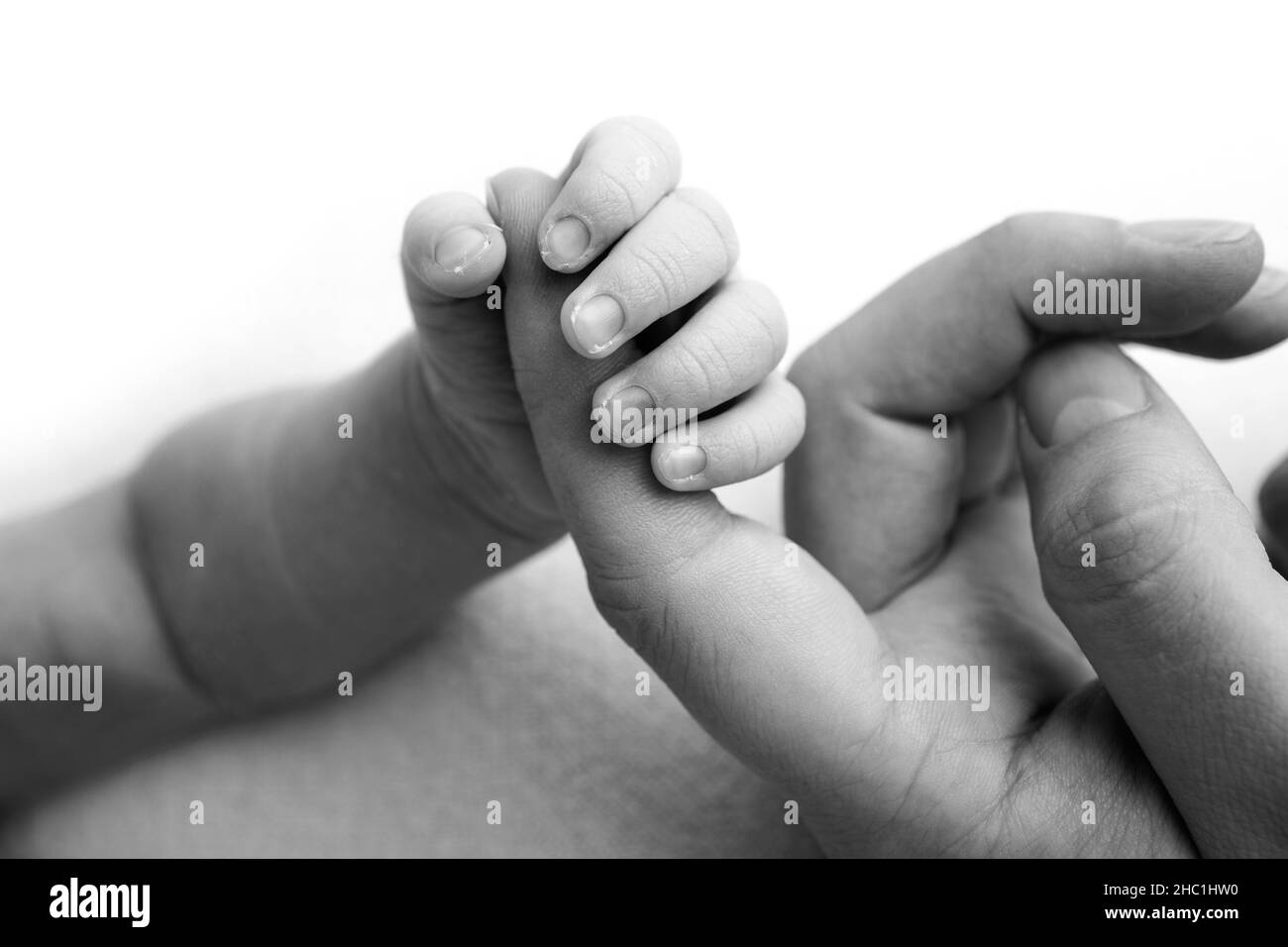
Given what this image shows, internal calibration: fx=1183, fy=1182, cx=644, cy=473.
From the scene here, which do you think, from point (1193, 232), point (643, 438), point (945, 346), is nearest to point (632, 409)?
point (643, 438)

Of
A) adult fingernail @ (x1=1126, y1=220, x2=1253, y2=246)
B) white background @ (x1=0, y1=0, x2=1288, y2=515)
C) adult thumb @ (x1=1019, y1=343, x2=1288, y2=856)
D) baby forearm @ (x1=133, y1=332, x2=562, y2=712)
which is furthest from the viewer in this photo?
white background @ (x1=0, y1=0, x2=1288, y2=515)

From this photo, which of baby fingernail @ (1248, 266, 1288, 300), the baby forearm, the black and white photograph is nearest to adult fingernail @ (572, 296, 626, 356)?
the black and white photograph

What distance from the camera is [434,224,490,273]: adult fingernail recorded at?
27.1 inches

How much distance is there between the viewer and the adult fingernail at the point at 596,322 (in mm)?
667

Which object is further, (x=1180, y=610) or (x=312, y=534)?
(x=312, y=534)

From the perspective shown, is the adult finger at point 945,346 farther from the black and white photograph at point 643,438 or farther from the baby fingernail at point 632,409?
the baby fingernail at point 632,409

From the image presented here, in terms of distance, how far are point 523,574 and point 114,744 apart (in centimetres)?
38

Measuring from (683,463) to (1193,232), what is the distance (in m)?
0.37

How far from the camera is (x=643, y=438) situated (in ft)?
2.25

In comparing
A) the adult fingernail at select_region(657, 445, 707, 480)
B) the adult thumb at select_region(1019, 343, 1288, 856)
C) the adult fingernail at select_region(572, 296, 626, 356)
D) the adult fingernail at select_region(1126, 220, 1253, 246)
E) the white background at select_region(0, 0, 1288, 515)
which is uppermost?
the white background at select_region(0, 0, 1288, 515)

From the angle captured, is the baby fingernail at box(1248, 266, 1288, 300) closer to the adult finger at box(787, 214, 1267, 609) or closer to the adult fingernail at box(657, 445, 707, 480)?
the adult finger at box(787, 214, 1267, 609)

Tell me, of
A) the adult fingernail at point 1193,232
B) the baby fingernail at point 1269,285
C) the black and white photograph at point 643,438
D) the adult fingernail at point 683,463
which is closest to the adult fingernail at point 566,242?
the black and white photograph at point 643,438

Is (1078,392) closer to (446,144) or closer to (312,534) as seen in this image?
(312,534)
